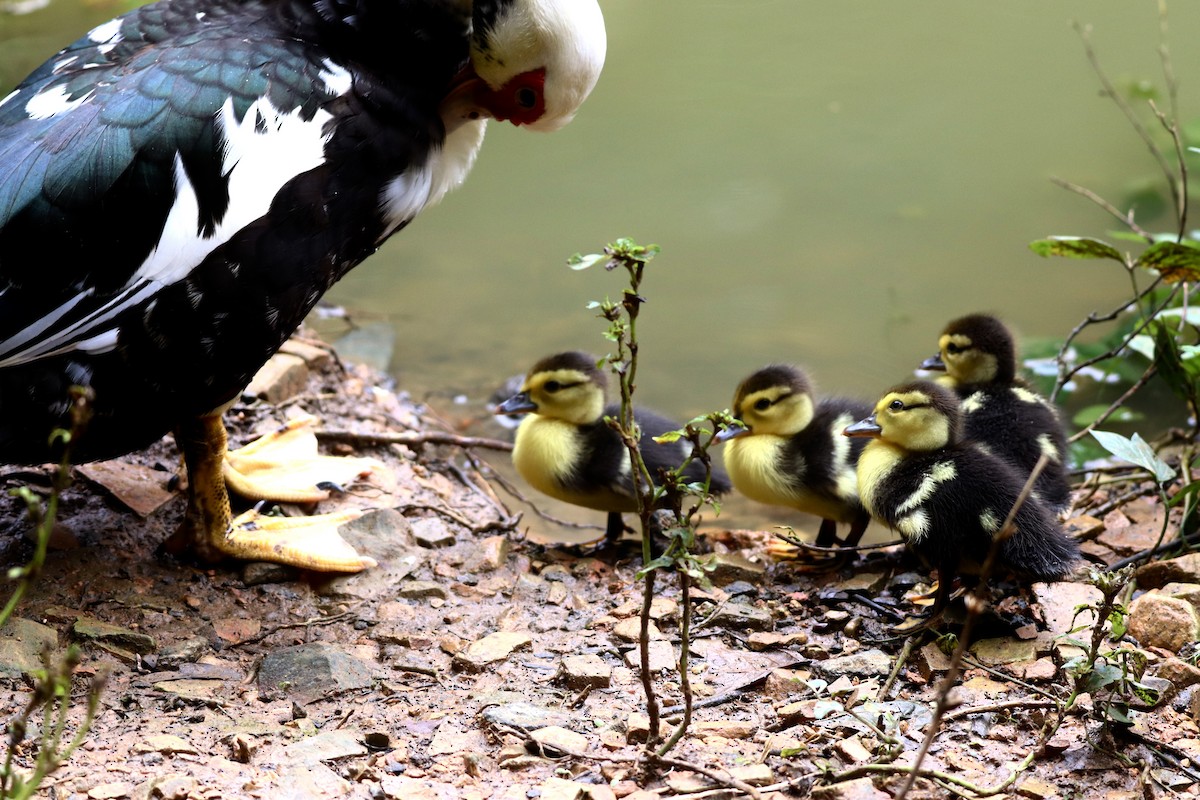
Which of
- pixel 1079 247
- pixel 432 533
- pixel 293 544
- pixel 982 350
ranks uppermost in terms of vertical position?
pixel 1079 247

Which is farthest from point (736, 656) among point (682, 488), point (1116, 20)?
point (1116, 20)

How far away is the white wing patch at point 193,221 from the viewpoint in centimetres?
232

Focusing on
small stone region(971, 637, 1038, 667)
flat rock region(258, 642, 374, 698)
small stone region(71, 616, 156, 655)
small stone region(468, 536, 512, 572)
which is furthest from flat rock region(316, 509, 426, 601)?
small stone region(971, 637, 1038, 667)

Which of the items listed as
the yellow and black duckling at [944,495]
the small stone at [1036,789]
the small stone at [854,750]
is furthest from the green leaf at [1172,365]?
the small stone at [854,750]

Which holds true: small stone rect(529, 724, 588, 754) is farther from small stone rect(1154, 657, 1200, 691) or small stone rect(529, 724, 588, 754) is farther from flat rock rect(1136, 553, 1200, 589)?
flat rock rect(1136, 553, 1200, 589)

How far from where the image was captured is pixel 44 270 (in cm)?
229

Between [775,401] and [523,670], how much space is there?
3.86 ft

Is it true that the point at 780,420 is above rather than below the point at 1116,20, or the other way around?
below

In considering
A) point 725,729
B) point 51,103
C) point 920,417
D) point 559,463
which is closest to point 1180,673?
point 920,417

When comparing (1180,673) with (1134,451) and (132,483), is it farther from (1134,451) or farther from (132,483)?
(132,483)

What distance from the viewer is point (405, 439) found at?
3.95 metres

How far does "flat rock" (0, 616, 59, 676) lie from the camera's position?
234cm

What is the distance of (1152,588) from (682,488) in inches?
65.1

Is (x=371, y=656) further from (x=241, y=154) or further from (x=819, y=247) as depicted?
(x=819, y=247)
